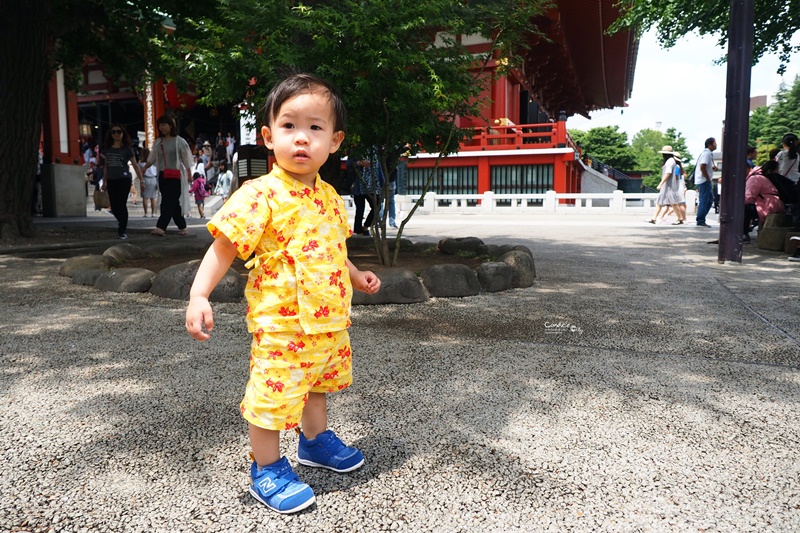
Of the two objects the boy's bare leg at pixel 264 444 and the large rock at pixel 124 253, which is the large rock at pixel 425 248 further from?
the boy's bare leg at pixel 264 444

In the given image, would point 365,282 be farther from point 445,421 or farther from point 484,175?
point 484,175

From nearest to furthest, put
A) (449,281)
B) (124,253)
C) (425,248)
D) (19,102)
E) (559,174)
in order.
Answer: (449,281) < (124,253) < (425,248) < (19,102) < (559,174)

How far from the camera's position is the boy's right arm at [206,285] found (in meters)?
1.66

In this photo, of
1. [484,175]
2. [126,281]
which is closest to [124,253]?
[126,281]

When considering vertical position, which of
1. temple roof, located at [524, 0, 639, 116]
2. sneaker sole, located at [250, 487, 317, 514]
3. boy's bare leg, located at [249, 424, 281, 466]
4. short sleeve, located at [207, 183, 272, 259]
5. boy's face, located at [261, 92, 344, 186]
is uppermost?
temple roof, located at [524, 0, 639, 116]

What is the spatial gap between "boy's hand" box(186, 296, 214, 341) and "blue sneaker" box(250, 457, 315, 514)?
43 centimetres

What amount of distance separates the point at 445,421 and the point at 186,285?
294cm

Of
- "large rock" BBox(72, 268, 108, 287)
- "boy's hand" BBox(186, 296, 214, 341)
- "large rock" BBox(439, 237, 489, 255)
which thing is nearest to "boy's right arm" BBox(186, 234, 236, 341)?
"boy's hand" BBox(186, 296, 214, 341)

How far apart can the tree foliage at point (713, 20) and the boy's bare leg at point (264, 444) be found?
956cm

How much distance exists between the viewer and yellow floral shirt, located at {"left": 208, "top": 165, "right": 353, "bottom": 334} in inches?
68.2

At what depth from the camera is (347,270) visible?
194cm

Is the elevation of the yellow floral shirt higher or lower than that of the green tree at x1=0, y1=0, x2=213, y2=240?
lower

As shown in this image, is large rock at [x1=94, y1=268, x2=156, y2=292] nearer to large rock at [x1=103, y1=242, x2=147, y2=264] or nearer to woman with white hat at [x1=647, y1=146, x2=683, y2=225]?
large rock at [x1=103, y1=242, x2=147, y2=264]

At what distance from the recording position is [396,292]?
14.6 feet
